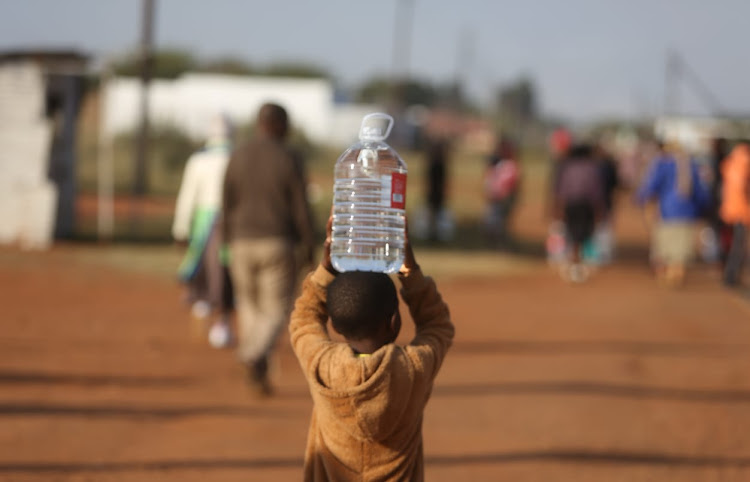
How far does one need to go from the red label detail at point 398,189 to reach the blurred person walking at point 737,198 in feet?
41.9

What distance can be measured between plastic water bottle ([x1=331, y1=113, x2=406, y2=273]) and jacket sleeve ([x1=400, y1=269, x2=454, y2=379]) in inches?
5.6

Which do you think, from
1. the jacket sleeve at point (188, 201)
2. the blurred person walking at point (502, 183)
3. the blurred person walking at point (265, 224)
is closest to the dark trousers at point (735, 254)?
the blurred person walking at point (502, 183)

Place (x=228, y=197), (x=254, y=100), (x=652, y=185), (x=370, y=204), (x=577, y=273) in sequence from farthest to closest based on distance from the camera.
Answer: (x=254, y=100) → (x=577, y=273) → (x=652, y=185) → (x=228, y=197) → (x=370, y=204)

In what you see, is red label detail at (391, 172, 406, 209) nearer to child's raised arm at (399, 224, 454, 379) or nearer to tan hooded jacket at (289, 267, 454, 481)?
child's raised arm at (399, 224, 454, 379)

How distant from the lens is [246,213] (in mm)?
8062

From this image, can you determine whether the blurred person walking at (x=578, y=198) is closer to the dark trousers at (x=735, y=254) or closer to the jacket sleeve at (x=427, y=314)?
the dark trousers at (x=735, y=254)

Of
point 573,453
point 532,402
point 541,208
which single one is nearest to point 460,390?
point 532,402

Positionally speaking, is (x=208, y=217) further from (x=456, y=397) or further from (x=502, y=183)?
(x=502, y=183)

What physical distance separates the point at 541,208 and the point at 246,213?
31528 mm

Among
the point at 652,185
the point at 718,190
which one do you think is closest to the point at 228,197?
the point at 652,185

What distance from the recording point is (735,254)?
1605 centimetres

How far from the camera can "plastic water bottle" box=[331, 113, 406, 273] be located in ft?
12.6

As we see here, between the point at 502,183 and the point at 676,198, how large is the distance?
16.3ft

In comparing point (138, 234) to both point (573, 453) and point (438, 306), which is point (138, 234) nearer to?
point (573, 453)
